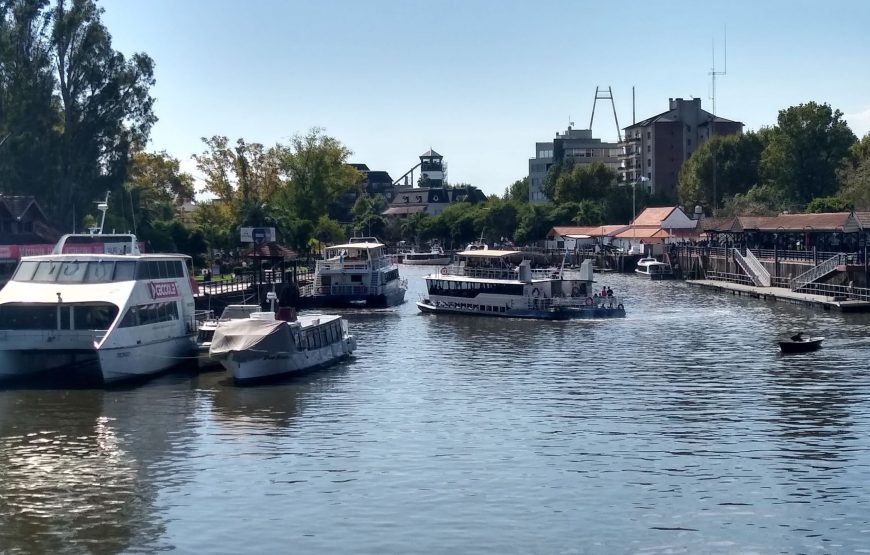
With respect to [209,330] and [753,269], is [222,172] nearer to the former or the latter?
[753,269]

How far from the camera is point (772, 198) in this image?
151m

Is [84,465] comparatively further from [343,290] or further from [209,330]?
[343,290]

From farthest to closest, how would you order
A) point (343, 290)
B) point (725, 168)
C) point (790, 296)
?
1. point (725, 168)
2. point (343, 290)
3. point (790, 296)

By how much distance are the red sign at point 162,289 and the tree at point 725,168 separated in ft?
419

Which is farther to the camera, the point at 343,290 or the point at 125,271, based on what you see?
the point at 343,290

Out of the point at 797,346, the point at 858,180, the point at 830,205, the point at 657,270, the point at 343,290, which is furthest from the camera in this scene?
the point at 657,270

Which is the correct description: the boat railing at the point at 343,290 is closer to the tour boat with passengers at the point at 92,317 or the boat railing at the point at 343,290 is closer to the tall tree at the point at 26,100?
the tall tree at the point at 26,100

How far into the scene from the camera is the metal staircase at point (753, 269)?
330 ft

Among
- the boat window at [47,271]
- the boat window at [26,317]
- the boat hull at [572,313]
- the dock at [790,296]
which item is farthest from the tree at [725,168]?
the boat window at [26,317]

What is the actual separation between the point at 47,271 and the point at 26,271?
0.93m

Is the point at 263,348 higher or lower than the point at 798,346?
higher

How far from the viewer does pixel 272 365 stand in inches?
1875

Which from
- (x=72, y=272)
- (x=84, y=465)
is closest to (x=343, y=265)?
(x=72, y=272)

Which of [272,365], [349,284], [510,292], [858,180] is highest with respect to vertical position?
[858,180]
